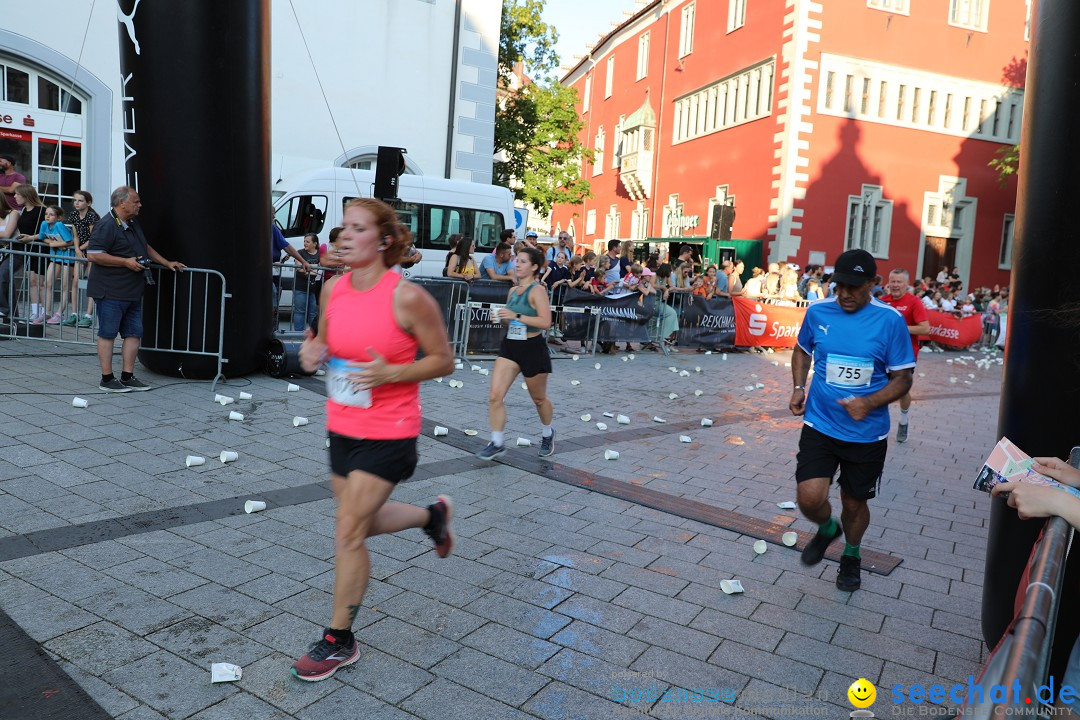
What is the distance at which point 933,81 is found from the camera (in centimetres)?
2925

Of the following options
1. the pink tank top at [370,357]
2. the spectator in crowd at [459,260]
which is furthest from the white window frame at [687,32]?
the pink tank top at [370,357]

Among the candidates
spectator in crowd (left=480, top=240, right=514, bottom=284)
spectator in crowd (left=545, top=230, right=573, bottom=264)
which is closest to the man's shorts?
spectator in crowd (left=480, top=240, right=514, bottom=284)

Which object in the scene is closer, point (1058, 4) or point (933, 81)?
point (1058, 4)

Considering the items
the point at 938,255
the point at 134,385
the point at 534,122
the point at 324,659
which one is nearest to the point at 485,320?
the point at 134,385

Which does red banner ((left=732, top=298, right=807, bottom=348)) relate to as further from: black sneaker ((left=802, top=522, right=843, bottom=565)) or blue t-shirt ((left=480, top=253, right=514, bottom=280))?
black sneaker ((left=802, top=522, right=843, bottom=565))

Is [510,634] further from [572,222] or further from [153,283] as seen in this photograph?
[572,222]

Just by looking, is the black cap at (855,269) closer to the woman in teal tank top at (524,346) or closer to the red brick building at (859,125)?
the woman in teal tank top at (524,346)

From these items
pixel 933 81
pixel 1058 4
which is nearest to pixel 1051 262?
pixel 1058 4

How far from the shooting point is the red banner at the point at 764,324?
1702 centimetres

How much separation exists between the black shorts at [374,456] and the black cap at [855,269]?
8.02 ft

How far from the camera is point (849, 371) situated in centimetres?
447

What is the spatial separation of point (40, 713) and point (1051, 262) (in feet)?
13.4

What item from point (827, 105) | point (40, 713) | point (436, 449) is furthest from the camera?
point (827, 105)

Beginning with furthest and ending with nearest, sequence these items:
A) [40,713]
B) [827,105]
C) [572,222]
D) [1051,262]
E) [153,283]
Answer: [572,222]
[827,105]
[153,283]
[1051,262]
[40,713]
